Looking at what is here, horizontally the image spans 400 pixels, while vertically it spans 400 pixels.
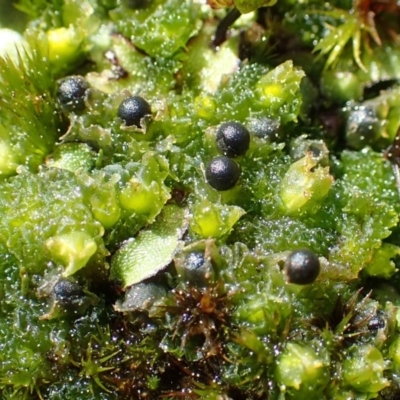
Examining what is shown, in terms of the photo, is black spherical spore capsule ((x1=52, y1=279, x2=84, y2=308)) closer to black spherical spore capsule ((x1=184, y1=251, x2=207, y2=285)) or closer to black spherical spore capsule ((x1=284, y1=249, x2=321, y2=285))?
black spherical spore capsule ((x1=184, y1=251, x2=207, y2=285))

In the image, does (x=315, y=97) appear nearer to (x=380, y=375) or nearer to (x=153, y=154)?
(x=153, y=154)

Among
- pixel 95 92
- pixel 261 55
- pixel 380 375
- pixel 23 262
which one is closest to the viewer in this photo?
pixel 380 375

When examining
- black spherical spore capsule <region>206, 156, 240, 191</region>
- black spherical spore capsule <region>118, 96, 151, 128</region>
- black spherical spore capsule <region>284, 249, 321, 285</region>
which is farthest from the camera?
black spherical spore capsule <region>118, 96, 151, 128</region>

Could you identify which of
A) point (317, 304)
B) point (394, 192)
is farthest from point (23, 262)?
point (394, 192)

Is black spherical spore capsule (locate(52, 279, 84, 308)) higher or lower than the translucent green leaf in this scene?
lower

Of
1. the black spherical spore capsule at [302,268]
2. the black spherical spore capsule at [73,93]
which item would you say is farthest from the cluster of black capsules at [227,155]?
the black spherical spore capsule at [73,93]

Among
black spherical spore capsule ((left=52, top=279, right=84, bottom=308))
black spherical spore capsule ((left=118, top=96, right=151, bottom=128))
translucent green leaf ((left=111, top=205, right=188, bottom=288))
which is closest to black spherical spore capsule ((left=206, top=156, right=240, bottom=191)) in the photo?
translucent green leaf ((left=111, top=205, right=188, bottom=288))
